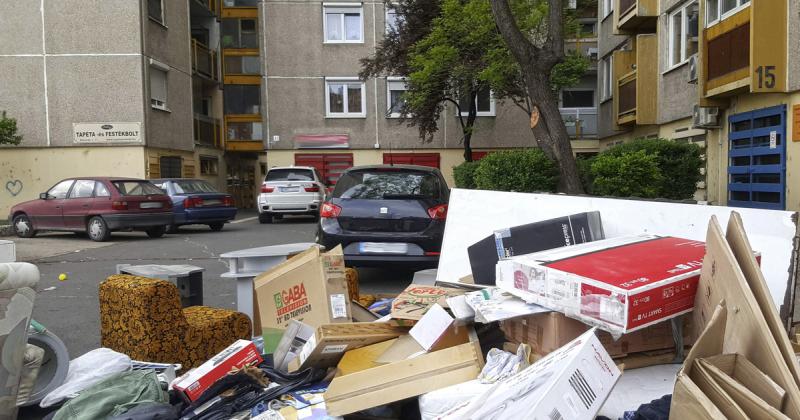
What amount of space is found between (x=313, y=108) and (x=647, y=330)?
2417cm

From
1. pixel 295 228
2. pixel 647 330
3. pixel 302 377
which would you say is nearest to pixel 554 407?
pixel 647 330

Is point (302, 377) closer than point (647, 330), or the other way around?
point (647, 330)

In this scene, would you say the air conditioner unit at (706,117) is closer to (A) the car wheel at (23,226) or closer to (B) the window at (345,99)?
(A) the car wheel at (23,226)

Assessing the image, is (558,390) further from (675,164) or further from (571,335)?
(675,164)

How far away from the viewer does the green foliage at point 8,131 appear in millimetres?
18766

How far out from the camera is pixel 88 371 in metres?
3.90

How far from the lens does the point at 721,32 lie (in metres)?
11.8

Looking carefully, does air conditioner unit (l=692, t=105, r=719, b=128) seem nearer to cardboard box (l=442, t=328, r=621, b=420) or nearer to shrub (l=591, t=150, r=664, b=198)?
shrub (l=591, t=150, r=664, b=198)

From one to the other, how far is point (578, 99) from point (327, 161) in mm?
12106

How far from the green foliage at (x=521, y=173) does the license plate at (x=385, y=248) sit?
3978mm

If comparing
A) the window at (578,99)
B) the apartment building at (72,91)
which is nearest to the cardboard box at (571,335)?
the apartment building at (72,91)

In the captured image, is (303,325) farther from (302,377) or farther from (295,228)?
(295,228)

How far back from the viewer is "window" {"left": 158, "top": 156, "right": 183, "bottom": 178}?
22.1 metres

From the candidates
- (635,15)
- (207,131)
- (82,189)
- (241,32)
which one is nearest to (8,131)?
(82,189)
